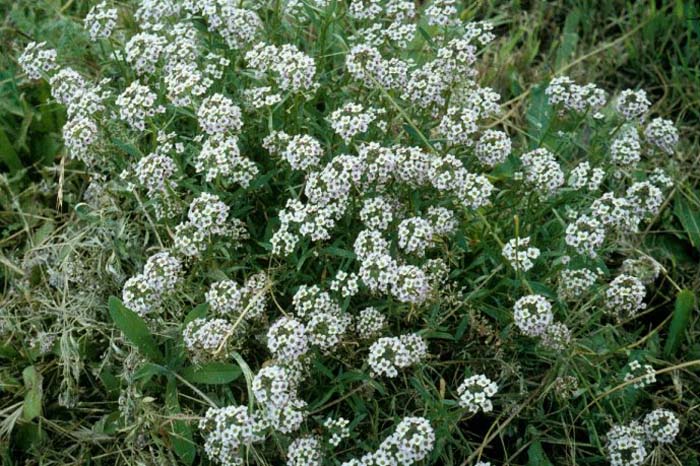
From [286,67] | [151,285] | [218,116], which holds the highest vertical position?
[286,67]

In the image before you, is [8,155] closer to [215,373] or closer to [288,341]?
[215,373]

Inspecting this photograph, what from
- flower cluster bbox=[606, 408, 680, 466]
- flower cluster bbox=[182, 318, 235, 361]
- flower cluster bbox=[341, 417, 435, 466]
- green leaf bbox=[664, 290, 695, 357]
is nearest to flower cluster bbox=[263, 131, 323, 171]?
flower cluster bbox=[182, 318, 235, 361]

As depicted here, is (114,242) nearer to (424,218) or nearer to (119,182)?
(119,182)

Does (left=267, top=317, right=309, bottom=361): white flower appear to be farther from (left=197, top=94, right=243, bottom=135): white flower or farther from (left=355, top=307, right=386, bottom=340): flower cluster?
(left=197, top=94, right=243, bottom=135): white flower

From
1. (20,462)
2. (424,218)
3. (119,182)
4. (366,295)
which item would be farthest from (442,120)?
(20,462)

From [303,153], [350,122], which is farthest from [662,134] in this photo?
[303,153]

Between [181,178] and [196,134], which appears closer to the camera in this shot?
[181,178]
